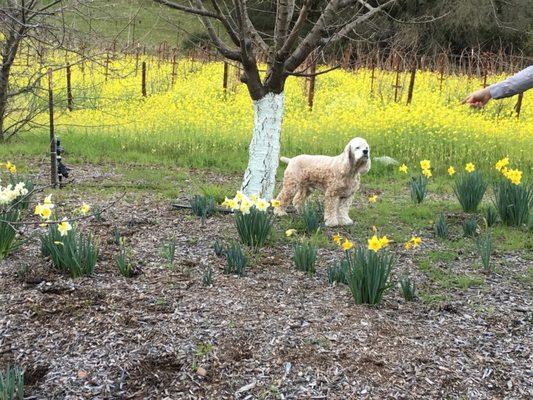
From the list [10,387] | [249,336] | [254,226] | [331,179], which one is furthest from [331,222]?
[10,387]

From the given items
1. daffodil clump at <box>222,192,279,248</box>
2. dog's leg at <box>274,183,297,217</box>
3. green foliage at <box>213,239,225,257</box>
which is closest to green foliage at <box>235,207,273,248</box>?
daffodil clump at <box>222,192,279,248</box>

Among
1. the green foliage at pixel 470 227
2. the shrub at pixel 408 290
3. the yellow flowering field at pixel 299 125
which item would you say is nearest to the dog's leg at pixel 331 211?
the green foliage at pixel 470 227

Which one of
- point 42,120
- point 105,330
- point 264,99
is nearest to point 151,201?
point 264,99

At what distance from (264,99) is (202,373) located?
3337mm

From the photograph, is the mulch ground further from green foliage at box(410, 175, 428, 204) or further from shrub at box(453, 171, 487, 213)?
green foliage at box(410, 175, 428, 204)

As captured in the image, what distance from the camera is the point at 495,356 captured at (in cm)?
328

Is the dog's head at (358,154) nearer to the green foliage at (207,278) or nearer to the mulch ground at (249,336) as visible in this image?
the mulch ground at (249,336)

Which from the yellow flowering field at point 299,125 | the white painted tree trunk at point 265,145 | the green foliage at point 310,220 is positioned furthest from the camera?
the yellow flowering field at point 299,125

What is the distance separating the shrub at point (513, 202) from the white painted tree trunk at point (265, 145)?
7.36 feet

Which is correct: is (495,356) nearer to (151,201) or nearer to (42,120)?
(151,201)

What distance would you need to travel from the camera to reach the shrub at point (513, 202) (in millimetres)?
5535

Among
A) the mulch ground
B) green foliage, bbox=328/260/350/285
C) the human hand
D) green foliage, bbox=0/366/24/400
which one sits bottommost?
the mulch ground

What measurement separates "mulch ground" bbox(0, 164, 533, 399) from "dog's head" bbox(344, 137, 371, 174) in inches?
45.9

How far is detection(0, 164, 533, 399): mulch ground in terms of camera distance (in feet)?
9.68
